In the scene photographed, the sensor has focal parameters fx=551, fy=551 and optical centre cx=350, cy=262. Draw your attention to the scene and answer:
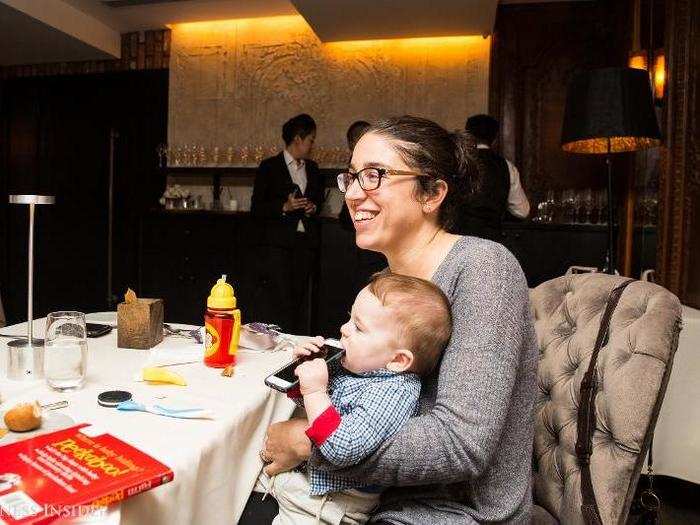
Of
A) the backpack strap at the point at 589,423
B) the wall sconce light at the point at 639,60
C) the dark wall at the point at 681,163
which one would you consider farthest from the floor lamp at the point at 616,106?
the backpack strap at the point at 589,423

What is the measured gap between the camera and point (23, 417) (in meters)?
0.82

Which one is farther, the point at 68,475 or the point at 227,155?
the point at 227,155

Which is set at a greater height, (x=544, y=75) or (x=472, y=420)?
(x=544, y=75)

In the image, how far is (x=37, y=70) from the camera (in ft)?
19.0

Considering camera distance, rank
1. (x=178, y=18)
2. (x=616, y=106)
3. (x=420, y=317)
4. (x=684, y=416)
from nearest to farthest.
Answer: (x=420, y=317) → (x=684, y=416) → (x=616, y=106) → (x=178, y=18)

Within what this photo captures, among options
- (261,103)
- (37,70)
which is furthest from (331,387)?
(37,70)

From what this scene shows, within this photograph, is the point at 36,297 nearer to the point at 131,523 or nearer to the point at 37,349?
the point at 37,349

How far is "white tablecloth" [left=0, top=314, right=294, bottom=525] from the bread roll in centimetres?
7

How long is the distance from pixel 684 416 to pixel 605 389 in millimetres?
1301

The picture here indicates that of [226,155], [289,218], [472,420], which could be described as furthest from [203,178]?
[472,420]

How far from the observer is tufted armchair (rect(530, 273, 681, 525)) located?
3.35 feet

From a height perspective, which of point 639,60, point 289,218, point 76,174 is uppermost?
point 639,60

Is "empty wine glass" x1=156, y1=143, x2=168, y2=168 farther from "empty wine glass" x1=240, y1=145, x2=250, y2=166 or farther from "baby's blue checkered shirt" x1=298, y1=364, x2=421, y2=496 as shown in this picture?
"baby's blue checkered shirt" x1=298, y1=364, x2=421, y2=496

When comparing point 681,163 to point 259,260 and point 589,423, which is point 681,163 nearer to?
point 589,423
